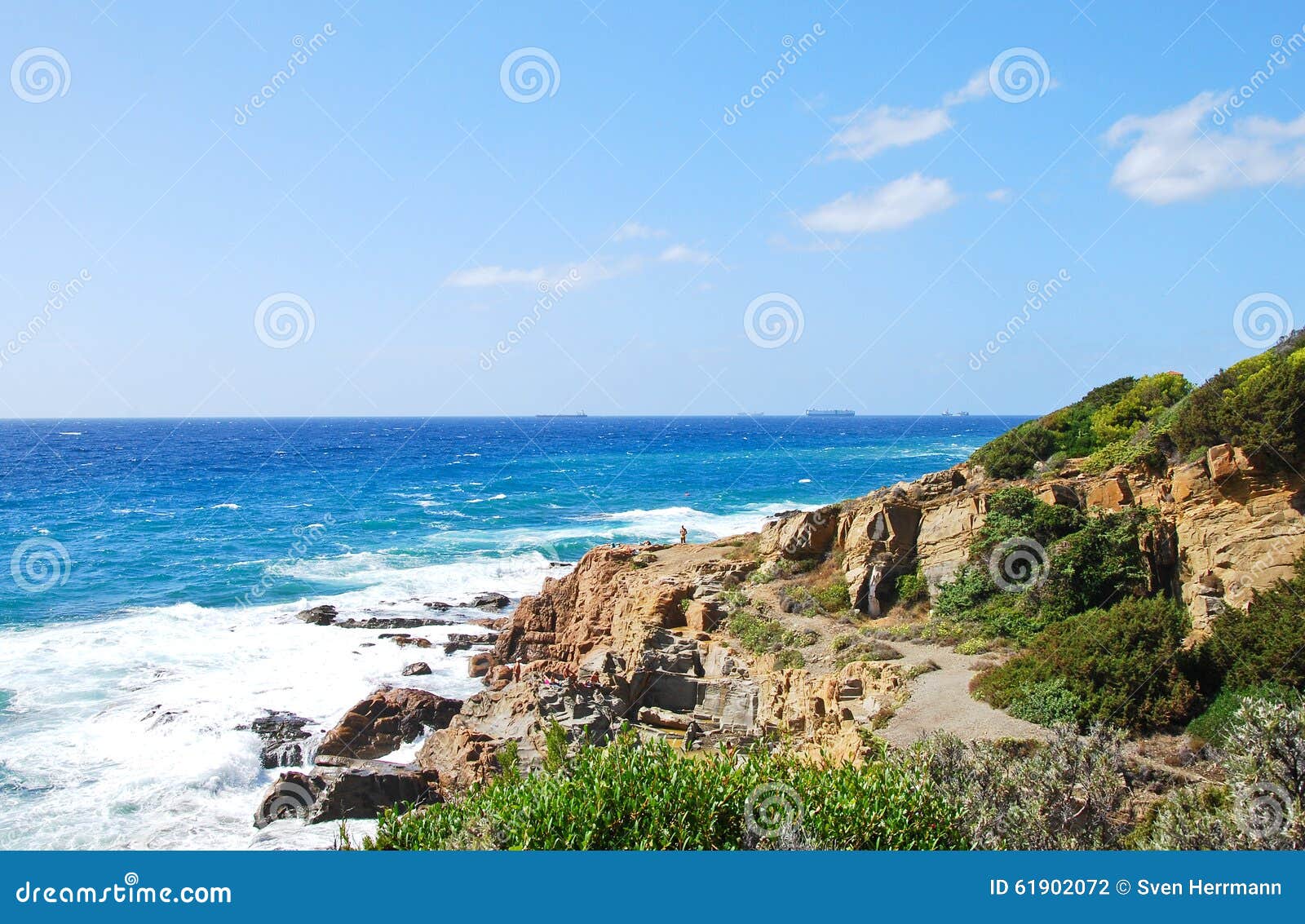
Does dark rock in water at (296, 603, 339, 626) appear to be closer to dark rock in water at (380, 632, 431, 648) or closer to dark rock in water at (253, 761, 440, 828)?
dark rock in water at (380, 632, 431, 648)

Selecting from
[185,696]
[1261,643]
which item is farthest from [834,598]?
[185,696]

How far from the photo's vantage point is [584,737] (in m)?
16.5

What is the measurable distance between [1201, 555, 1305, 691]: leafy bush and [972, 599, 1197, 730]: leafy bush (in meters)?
0.53

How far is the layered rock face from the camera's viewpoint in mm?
17453

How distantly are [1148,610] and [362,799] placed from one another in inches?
629

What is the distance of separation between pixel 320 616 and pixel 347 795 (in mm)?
17647

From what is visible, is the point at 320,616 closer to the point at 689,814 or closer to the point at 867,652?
the point at 867,652

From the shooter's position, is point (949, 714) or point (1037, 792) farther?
point (949, 714)

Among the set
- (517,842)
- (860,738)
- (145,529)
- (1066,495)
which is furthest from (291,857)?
(145,529)

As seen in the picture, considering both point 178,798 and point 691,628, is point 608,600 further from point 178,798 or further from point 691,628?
point 178,798

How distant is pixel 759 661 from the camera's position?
2056 centimetres

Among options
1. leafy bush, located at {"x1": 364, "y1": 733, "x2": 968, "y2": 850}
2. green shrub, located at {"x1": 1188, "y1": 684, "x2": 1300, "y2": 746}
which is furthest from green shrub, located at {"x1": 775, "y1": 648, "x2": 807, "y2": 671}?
leafy bush, located at {"x1": 364, "y1": 733, "x2": 968, "y2": 850}

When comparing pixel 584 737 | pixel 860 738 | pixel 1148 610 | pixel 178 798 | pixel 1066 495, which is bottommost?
pixel 178 798

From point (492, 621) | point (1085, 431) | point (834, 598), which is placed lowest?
point (492, 621)
